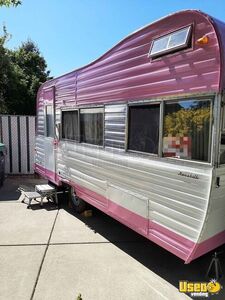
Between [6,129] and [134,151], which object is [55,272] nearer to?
[134,151]

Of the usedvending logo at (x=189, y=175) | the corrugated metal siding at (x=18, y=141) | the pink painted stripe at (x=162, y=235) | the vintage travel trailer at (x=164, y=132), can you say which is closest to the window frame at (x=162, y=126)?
the vintage travel trailer at (x=164, y=132)

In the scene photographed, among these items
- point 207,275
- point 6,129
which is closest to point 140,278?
point 207,275

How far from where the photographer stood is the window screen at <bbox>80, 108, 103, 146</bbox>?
15.9 ft

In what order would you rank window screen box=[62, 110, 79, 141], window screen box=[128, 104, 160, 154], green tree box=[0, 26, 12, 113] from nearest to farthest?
window screen box=[128, 104, 160, 154] < window screen box=[62, 110, 79, 141] < green tree box=[0, 26, 12, 113]

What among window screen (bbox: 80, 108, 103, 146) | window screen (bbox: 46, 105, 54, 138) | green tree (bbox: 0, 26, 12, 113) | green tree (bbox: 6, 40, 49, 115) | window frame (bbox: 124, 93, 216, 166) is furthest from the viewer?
green tree (bbox: 6, 40, 49, 115)

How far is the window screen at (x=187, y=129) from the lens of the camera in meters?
2.91

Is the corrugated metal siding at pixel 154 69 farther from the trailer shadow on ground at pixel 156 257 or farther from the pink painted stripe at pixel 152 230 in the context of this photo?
the trailer shadow on ground at pixel 156 257

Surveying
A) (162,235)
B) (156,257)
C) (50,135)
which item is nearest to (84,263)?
(156,257)

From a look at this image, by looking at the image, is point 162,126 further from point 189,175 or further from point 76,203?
point 76,203

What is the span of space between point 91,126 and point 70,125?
3.46 feet

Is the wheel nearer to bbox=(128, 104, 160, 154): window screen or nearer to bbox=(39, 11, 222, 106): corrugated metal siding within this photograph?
bbox=(39, 11, 222, 106): corrugated metal siding

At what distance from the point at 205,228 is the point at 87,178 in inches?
106

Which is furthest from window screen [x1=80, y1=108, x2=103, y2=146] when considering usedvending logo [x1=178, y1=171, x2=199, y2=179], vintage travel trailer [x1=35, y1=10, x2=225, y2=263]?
usedvending logo [x1=178, y1=171, x2=199, y2=179]

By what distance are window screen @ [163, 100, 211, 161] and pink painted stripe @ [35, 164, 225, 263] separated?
859 mm
